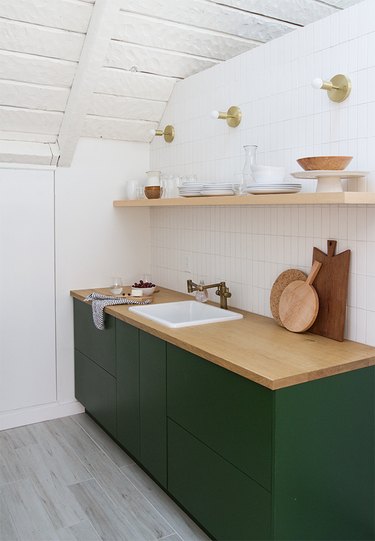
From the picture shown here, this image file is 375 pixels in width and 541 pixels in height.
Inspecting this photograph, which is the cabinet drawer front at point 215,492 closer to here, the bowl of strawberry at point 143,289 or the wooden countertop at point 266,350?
the wooden countertop at point 266,350

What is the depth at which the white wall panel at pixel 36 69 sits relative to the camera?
108 inches

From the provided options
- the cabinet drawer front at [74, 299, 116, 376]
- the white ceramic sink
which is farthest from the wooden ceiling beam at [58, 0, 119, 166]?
the white ceramic sink

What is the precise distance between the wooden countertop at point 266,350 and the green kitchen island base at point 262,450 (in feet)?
0.13

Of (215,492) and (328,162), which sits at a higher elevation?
(328,162)

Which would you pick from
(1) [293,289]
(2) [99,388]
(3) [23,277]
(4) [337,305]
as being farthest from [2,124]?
(4) [337,305]

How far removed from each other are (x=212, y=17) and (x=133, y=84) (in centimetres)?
63

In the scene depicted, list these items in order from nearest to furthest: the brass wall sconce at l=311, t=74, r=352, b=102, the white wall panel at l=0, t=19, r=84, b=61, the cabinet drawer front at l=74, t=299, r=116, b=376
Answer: the brass wall sconce at l=311, t=74, r=352, b=102, the white wall panel at l=0, t=19, r=84, b=61, the cabinet drawer front at l=74, t=299, r=116, b=376

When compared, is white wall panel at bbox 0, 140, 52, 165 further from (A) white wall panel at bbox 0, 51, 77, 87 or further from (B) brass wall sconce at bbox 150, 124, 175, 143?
(B) brass wall sconce at bbox 150, 124, 175, 143

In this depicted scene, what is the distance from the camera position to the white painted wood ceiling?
258cm

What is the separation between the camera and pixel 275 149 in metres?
2.57

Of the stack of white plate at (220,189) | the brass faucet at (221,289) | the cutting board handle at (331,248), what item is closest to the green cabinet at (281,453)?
the cutting board handle at (331,248)

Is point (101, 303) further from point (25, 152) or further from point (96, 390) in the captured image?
point (25, 152)

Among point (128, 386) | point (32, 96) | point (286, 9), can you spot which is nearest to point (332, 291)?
point (128, 386)

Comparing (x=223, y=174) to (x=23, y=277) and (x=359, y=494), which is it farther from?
(x=359, y=494)
